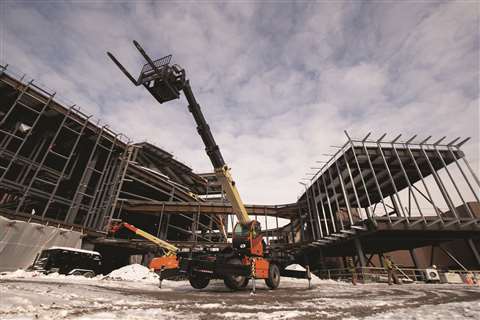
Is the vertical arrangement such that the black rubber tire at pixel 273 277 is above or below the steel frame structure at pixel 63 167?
below

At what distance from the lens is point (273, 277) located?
1147 cm

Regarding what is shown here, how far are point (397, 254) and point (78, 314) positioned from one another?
43.3 metres

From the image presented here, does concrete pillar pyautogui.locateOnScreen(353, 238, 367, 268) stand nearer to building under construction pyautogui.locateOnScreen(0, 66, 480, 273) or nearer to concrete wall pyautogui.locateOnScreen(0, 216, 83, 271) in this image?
building under construction pyautogui.locateOnScreen(0, 66, 480, 273)

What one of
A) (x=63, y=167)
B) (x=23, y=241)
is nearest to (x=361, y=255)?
(x=23, y=241)

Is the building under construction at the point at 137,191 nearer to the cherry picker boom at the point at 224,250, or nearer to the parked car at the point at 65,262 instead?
the parked car at the point at 65,262

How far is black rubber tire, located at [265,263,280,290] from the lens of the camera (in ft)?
37.0

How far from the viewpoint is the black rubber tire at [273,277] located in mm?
11289

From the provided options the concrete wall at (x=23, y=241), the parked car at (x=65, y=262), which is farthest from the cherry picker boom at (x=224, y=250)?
the concrete wall at (x=23, y=241)

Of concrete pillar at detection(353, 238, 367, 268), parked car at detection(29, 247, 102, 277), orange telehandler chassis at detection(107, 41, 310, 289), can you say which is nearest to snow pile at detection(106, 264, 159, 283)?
parked car at detection(29, 247, 102, 277)

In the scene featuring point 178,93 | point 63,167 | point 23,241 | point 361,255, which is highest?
point 63,167

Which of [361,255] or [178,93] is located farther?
[361,255]

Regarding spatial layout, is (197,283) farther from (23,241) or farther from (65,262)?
(23,241)

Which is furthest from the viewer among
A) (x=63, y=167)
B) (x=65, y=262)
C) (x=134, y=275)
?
(x=63, y=167)

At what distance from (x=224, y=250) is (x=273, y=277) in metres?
2.80
